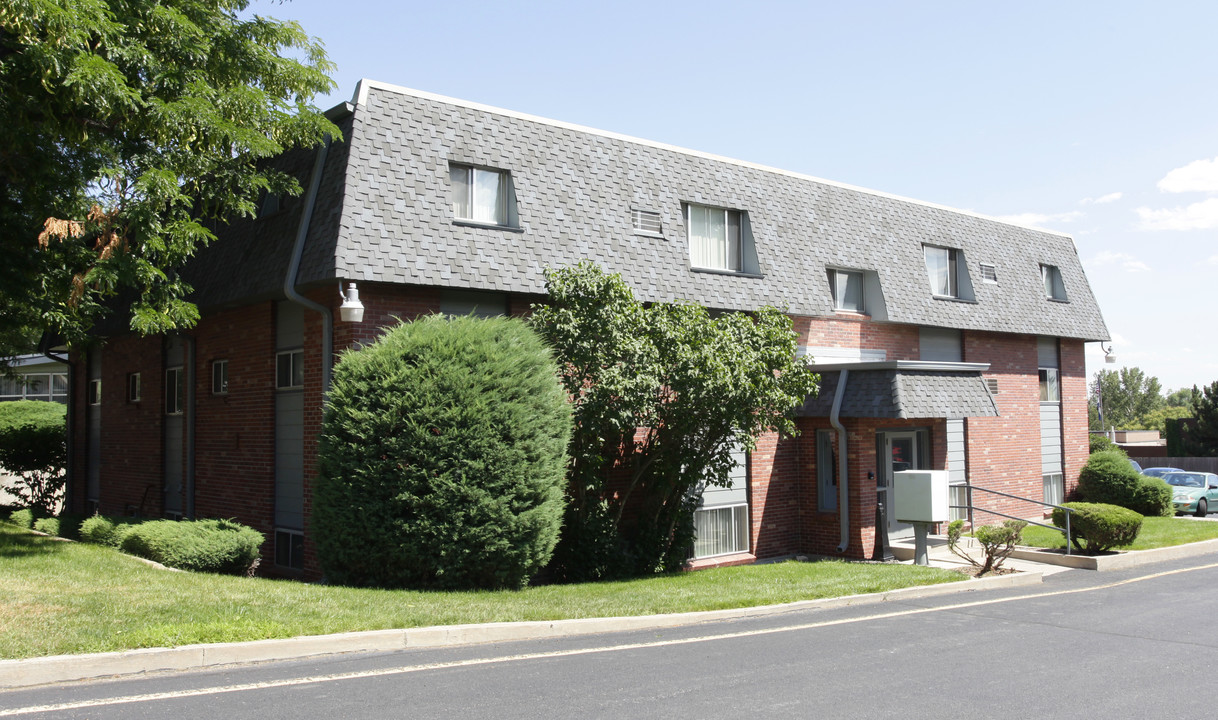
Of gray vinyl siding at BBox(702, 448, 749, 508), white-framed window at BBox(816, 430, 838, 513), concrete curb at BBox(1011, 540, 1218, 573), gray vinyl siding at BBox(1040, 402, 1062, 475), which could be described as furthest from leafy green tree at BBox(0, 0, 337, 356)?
gray vinyl siding at BBox(1040, 402, 1062, 475)

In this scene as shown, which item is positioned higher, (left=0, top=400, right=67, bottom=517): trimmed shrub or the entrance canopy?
the entrance canopy

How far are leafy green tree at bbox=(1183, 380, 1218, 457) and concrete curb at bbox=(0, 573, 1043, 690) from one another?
42.8 meters

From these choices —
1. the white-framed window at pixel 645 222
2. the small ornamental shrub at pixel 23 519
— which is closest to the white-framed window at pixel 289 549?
the small ornamental shrub at pixel 23 519

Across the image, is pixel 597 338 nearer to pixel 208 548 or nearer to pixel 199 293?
pixel 208 548

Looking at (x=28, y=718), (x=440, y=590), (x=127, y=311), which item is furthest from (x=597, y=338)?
(x=127, y=311)

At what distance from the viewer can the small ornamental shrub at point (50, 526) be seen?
54.7 ft

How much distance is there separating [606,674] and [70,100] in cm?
932

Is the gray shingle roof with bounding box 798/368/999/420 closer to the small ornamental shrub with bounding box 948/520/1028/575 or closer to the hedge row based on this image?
the small ornamental shrub with bounding box 948/520/1028/575

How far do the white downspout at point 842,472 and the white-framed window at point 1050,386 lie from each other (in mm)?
10169

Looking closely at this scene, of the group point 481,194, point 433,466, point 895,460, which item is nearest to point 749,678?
point 433,466

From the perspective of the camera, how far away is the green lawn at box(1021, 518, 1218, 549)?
1912 centimetres

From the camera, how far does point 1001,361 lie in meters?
23.5

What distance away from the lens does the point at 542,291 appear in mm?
14477

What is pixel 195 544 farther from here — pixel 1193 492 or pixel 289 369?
pixel 1193 492
